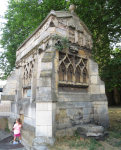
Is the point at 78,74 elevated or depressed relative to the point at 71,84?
elevated

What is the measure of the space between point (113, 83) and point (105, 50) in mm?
2658

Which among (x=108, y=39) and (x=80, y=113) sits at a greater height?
(x=108, y=39)

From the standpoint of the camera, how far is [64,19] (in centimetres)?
562

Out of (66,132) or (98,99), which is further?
(98,99)

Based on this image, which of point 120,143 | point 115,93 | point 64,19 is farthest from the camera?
point 115,93

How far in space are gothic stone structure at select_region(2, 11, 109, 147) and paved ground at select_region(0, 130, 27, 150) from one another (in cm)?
34

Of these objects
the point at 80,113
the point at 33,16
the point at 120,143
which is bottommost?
the point at 120,143

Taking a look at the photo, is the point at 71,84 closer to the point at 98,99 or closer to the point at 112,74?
the point at 98,99

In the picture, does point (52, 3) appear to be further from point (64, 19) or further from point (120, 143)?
point (120, 143)

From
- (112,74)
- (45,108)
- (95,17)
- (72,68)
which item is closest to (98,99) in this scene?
(112,74)

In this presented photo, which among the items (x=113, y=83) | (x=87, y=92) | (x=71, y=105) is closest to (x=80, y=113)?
(x=71, y=105)

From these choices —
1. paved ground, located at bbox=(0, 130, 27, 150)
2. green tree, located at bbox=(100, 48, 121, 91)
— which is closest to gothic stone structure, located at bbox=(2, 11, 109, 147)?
paved ground, located at bbox=(0, 130, 27, 150)

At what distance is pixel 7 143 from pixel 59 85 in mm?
3318

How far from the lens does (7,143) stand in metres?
5.38
